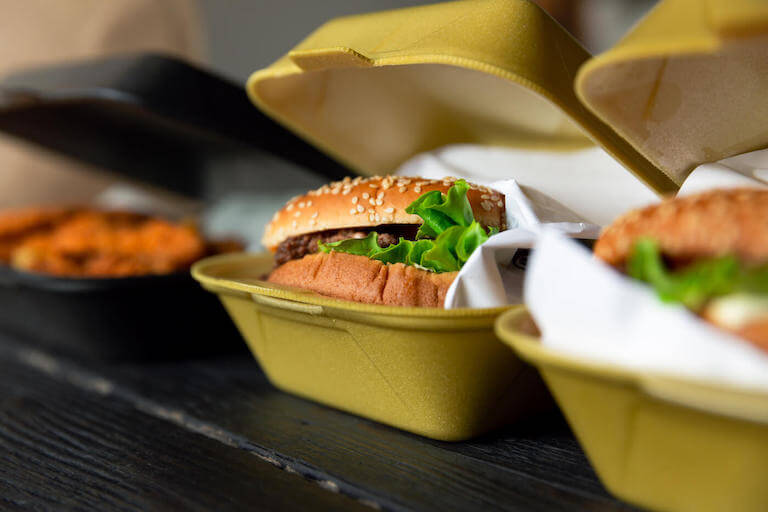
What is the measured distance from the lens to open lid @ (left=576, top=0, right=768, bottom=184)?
1.98 ft

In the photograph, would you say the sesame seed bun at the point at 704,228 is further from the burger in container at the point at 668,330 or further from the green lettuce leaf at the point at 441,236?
the green lettuce leaf at the point at 441,236

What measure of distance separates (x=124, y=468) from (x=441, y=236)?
54 cm

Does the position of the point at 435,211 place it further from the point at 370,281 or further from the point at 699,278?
the point at 699,278

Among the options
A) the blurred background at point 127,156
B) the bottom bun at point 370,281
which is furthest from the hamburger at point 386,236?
the blurred background at point 127,156

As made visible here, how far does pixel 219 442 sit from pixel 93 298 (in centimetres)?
52

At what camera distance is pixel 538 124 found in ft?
4.00

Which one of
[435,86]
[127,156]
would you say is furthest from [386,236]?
[127,156]

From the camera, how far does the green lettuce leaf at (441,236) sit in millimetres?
945

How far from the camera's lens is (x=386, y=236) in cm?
105

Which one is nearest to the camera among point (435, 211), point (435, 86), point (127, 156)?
point (435, 211)

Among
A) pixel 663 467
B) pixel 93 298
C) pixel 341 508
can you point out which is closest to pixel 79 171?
pixel 93 298

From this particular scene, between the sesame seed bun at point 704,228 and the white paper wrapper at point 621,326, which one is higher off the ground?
the sesame seed bun at point 704,228

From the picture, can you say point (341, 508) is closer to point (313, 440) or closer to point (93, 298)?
point (313, 440)

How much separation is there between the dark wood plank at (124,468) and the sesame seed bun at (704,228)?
446mm
